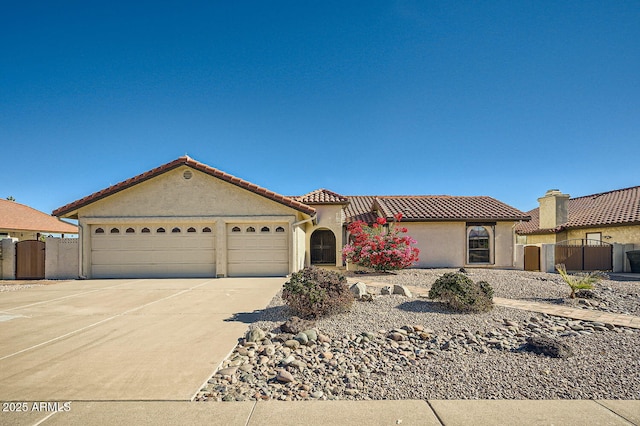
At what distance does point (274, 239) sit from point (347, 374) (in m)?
10.6

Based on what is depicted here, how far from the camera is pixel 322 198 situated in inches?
727

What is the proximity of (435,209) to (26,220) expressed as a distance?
98.9 feet

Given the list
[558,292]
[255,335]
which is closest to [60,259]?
[255,335]

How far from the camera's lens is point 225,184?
579 inches

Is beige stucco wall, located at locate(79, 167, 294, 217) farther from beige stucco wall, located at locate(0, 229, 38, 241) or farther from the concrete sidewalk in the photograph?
beige stucco wall, located at locate(0, 229, 38, 241)

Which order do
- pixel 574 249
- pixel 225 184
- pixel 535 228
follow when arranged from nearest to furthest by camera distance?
pixel 225 184 → pixel 574 249 → pixel 535 228

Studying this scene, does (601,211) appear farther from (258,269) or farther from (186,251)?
(186,251)

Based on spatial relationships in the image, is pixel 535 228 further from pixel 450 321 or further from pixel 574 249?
pixel 450 321

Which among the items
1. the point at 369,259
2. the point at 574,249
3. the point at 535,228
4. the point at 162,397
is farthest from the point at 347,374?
the point at 535,228

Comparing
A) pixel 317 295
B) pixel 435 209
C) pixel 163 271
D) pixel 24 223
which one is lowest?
pixel 163 271

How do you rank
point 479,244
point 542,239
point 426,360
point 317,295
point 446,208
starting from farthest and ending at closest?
point 542,239
point 446,208
point 479,244
point 317,295
point 426,360

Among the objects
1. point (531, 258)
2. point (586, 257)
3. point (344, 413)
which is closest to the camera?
point (344, 413)

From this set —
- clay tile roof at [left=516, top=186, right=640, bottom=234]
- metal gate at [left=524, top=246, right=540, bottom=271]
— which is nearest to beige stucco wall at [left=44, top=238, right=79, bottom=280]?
metal gate at [left=524, top=246, right=540, bottom=271]

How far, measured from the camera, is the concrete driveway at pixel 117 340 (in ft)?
13.6
